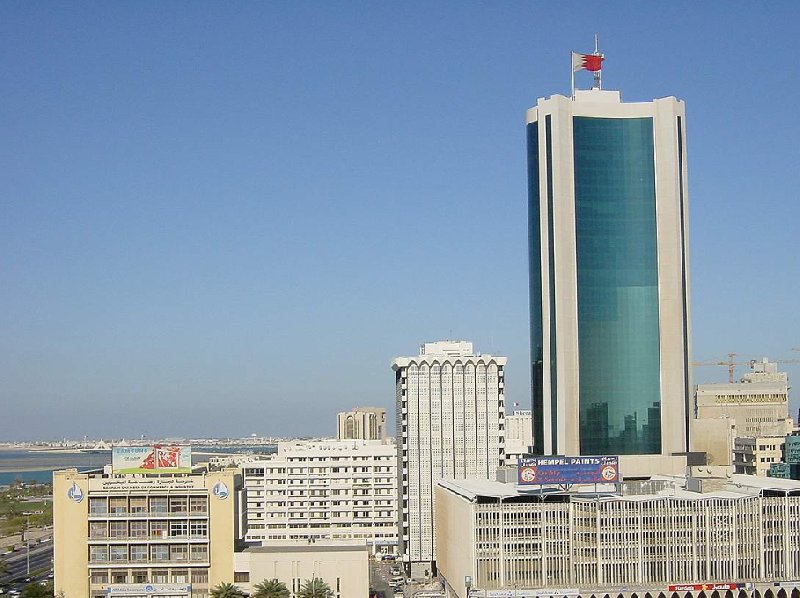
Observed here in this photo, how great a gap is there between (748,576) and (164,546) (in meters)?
70.0

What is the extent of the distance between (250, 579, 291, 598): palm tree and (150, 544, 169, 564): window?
44.1 ft

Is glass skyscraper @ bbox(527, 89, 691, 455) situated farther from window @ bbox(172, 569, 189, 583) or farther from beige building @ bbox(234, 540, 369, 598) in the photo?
window @ bbox(172, 569, 189, 583)

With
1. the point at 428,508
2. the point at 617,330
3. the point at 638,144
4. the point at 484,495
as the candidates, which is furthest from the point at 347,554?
the point at 638,144

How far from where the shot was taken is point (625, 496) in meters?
141

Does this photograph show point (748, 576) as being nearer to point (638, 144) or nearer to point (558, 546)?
point (558, 546)

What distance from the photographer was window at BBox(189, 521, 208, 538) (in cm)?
13400

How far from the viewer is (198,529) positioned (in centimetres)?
13412

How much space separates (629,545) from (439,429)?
203 ft

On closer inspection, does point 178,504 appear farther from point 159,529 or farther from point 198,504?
point 159,529

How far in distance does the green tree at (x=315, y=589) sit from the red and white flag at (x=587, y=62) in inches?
4110

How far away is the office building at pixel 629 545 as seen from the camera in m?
134

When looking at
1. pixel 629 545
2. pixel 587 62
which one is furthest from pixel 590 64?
pixel 629 545

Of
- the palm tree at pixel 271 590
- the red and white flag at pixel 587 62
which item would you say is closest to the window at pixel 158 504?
the palm tree at pixel 271 590

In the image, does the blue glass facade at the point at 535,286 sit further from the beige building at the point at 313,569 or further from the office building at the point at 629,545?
the beige building at the point at 313,569
